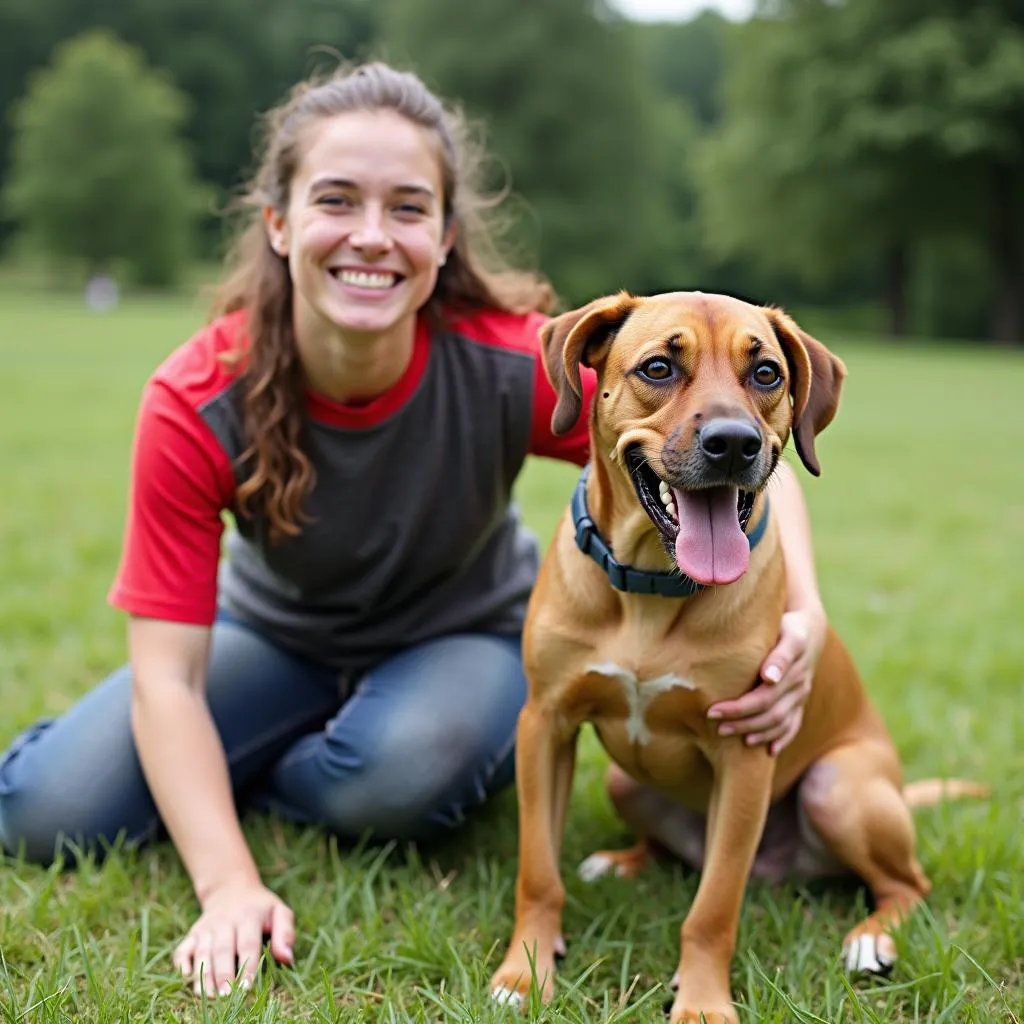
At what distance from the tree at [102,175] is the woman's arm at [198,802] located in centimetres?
4147

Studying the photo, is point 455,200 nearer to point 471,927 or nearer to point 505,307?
point 505,307

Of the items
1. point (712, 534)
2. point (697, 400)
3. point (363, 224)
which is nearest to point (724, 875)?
Result: point (712, 534)

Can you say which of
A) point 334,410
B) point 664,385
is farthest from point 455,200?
point 664,385

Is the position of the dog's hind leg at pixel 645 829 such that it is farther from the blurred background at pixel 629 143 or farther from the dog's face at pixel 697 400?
the blurred background at pixel 629 143

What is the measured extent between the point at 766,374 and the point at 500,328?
1.13 m

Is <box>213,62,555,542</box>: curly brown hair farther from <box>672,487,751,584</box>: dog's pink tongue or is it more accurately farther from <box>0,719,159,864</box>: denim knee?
<box>672,487,751,584</box>: dog's pink tongue

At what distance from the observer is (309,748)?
3.25 m

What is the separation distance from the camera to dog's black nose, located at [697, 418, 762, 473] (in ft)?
6.97

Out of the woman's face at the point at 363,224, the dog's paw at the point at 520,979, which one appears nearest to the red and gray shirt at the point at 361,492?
the woman's face at the point at 363,224

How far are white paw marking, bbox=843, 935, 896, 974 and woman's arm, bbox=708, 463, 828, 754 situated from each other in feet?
1.57

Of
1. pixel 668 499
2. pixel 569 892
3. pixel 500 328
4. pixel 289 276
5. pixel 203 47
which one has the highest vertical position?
pixel 203 47

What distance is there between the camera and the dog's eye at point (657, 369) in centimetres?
233

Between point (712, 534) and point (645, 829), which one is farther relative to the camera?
point (645, 829)

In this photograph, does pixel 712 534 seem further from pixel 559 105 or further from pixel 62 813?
pixel 559 105
